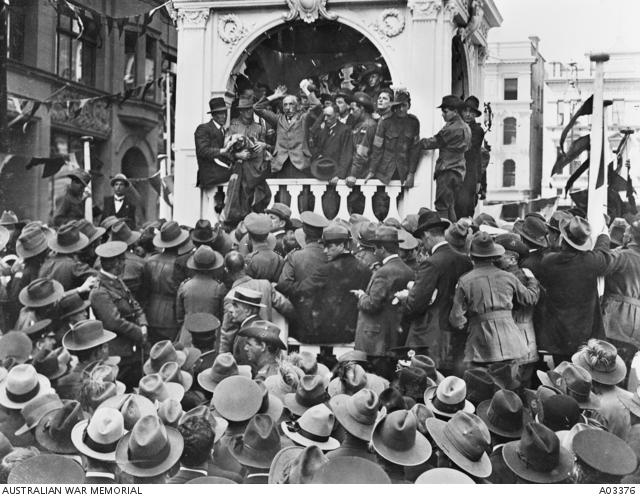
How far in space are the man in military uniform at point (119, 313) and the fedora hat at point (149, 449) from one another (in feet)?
8.46

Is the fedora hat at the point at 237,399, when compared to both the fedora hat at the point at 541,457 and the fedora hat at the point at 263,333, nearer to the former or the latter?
the fedora hat at the point at 263,333

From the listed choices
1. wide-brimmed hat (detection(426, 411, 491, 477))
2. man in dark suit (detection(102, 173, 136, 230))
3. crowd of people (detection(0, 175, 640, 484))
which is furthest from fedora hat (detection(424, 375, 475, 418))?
man in dark suit (detection(102, 173, 136, 230))

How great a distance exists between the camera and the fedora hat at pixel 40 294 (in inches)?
273

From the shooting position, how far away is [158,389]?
212 inches

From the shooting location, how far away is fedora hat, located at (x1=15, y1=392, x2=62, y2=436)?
525 centimetres

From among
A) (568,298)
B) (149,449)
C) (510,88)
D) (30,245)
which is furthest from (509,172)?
(149,449)

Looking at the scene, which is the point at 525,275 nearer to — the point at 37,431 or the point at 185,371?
the point at 185,371

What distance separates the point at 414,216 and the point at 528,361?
287 centimetres

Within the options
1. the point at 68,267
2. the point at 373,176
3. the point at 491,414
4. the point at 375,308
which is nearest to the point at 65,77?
the point at 373,176

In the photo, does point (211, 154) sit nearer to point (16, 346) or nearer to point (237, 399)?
point (16, 346)

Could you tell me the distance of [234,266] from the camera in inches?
297

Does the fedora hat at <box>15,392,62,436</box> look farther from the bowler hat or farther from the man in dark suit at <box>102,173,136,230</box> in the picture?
the bowler hat

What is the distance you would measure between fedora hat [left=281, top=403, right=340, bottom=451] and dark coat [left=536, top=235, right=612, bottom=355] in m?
3.01

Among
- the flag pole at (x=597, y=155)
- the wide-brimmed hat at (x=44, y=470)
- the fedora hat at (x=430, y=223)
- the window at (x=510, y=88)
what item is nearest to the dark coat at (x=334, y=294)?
the fedora hat at (x=430, y=223)
